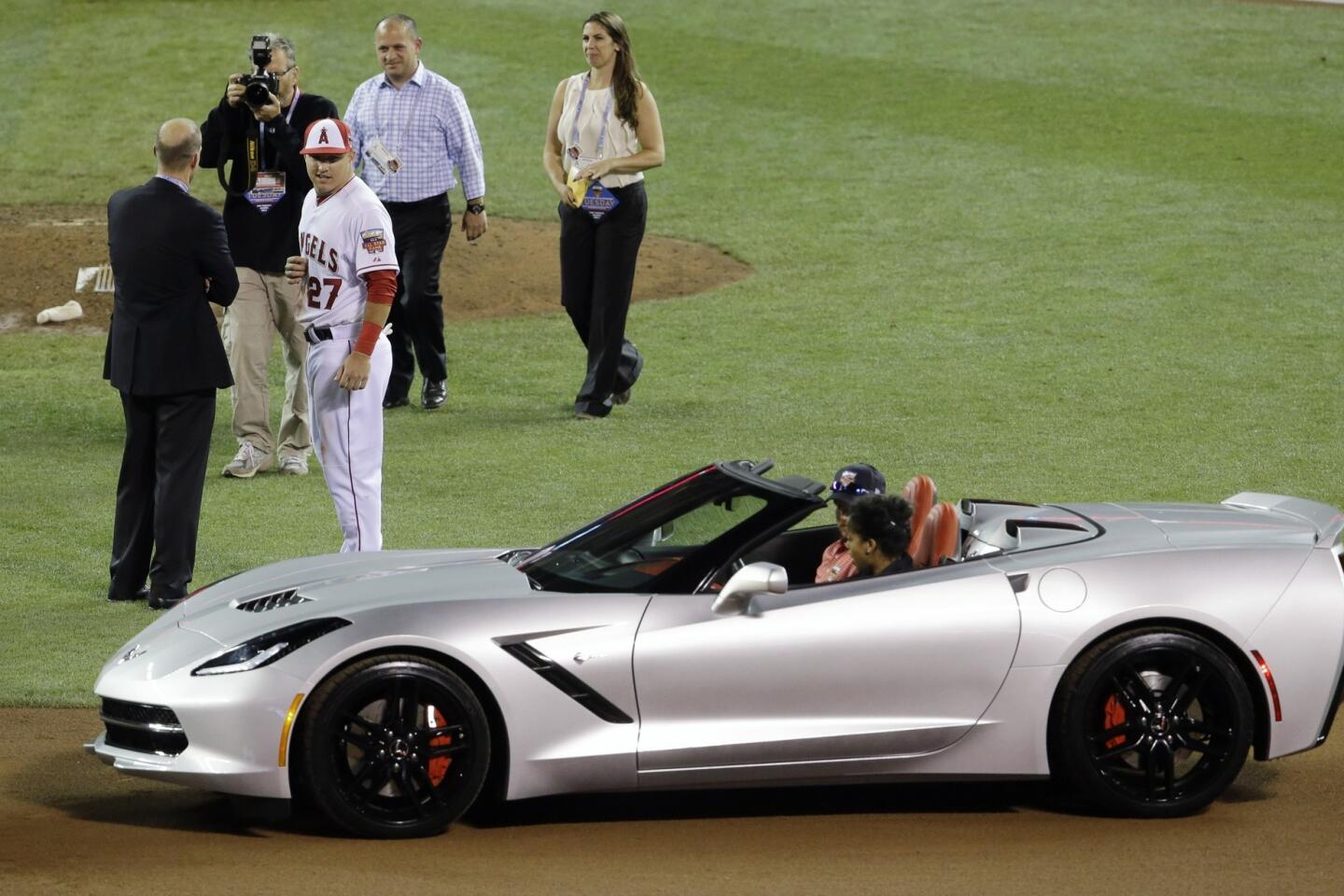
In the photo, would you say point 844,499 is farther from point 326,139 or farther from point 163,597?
point 163,597

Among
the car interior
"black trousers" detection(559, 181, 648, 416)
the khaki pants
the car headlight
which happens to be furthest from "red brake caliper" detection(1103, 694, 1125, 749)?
"black trousers" detection(559, 181, 648, 416)

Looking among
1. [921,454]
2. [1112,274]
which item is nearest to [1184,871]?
[921,454]

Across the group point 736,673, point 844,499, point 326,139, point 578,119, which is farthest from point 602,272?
point 736,673

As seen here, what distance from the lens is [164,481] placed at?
351 inches

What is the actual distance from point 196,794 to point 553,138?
Result: 7.03 meters

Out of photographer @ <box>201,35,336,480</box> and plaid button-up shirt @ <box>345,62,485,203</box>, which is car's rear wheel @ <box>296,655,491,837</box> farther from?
plaid button-up shirt @ <box>345,62,485,203</box>

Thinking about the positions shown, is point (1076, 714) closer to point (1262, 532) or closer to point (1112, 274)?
point (1262, 532)

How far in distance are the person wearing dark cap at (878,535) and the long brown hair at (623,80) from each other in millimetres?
6291

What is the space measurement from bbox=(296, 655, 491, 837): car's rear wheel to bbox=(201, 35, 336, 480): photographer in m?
5.09

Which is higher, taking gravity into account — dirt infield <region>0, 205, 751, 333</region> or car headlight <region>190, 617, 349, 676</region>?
dirt infield <region>0, 205, 751, 333</region>

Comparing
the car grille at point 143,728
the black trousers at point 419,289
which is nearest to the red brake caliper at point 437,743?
the car grille at point 143,728

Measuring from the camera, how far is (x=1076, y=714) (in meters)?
6.37

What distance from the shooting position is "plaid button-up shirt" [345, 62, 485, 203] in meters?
12.7

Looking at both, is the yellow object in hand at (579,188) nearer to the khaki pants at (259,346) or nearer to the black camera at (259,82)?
the khaki pants at (259,346)
